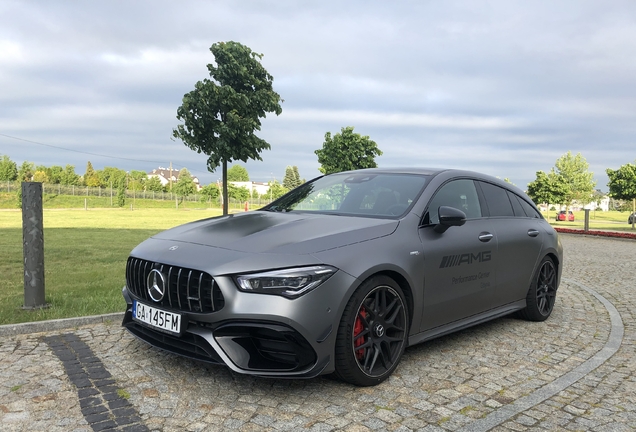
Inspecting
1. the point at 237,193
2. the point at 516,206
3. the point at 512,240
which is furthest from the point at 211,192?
the point at 512,240

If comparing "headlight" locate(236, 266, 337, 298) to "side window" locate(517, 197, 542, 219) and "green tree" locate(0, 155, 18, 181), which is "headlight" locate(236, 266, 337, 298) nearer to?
"side window" locate(517, 197, 542, 219)

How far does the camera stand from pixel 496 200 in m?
5.43

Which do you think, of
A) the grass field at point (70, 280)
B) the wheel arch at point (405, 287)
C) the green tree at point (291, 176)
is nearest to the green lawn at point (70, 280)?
the grass field at point (70, 280)

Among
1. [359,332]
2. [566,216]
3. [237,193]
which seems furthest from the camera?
[237,193]

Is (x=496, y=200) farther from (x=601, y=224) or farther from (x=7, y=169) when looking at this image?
(x=7, y=169)

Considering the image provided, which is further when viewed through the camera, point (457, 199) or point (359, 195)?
point (457, 199)

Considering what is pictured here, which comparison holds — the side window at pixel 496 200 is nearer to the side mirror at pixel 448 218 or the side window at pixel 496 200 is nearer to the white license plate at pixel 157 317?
the side mirror at pixel 448 218

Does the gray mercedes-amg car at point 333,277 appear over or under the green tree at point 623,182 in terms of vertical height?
under

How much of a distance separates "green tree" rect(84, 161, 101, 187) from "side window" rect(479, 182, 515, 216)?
109122 mm

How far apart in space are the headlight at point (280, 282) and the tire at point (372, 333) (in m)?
0.36

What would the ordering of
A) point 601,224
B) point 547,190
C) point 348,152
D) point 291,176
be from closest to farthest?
point 348,152, point 601,224, point 547,190, point 291,176

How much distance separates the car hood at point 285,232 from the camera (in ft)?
11.6

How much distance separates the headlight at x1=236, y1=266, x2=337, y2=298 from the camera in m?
3.29

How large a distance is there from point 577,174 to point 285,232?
71.6 metres
